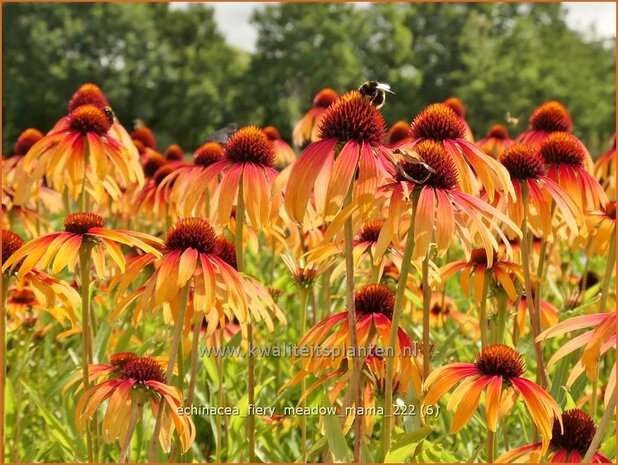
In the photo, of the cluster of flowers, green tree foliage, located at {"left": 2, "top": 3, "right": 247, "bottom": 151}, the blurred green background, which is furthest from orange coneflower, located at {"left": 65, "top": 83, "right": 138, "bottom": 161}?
green tree foliage, located at {"left": 2, "top": 3, "right": 247, "bottom": 151}

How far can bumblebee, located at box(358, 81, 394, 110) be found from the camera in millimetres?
1223

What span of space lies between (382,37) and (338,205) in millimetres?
16747

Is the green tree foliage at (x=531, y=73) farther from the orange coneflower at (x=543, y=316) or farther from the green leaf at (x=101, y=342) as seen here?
the green leaf at (x=101, y=342)

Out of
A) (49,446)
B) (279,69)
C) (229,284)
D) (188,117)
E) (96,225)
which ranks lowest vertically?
(49,446)

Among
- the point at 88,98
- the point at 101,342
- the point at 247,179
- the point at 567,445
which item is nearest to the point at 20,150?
the point at 88,98

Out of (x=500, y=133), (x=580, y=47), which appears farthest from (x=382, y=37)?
(x=500, y=133)

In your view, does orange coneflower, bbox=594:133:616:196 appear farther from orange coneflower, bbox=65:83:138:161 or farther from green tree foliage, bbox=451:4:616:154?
green tree foliage, bbox=451:4:616:154

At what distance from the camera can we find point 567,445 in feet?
3.98

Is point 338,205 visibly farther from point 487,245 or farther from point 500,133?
point 500,133

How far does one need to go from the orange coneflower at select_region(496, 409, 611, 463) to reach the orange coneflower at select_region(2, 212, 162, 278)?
0.65m

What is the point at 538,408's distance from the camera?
1.14 metres

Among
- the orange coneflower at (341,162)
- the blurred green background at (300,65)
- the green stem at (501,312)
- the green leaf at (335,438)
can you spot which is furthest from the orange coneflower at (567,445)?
the blurred green background at (300,65)

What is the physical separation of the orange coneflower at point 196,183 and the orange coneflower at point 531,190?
59cm

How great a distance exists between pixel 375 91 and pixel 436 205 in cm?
24
